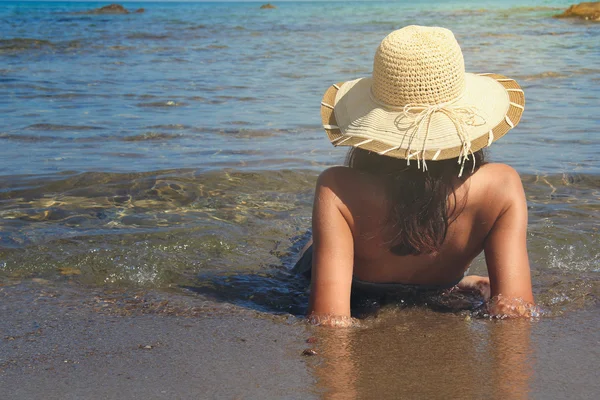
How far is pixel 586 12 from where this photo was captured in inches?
1014

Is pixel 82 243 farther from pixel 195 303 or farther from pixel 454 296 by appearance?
pixel 454 296

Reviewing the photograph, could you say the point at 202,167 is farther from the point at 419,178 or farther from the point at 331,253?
the point at 419,178

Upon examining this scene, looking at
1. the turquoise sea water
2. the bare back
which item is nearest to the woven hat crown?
the bare back

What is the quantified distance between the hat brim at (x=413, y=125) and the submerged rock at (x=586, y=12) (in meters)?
24.3

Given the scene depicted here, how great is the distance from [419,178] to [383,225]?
267 mm

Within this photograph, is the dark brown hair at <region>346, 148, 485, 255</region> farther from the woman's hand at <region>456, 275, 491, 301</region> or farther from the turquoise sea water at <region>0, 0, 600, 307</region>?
the turquoise sea water at <region>0, 0, 600, 307</region>

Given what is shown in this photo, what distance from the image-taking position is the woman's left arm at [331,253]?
2777 millimetres

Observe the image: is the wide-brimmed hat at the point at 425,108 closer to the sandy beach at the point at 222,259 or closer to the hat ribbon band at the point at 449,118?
the hat ribbon band at the point at 449,118

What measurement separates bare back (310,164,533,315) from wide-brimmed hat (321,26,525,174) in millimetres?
190

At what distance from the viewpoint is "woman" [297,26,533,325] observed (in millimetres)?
2537

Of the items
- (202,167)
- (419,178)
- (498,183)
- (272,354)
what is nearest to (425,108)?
(419,178)

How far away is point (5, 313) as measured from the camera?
3.07 meters

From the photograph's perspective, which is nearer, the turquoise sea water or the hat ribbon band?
the hat ribbon band

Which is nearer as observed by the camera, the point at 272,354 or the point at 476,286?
the point at 272,354
